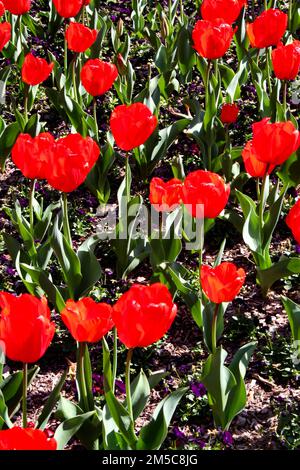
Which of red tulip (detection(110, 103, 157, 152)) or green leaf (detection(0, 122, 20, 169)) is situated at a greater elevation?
red tulip (detection(110, 103, 157, 152))

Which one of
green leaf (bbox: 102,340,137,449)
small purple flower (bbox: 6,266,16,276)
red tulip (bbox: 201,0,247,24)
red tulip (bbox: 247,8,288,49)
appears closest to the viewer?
green leaf (bbox: 102,340,137,449)

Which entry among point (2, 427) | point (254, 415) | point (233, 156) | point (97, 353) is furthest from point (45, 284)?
point (233, 156)

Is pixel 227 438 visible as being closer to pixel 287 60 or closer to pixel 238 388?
pixel 238 388

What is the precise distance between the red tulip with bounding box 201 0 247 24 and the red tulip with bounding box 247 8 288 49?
144 mm

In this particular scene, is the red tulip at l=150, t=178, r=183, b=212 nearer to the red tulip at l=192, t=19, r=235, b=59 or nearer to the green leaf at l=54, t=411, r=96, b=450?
the green leaf at l=54, t=411, r=96, b=450

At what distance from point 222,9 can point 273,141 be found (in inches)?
48.8

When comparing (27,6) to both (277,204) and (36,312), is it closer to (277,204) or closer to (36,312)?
(277,204)

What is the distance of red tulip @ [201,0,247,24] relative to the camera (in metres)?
3.78

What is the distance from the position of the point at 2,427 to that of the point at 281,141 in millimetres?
1301

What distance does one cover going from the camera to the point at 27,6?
13.4 ft

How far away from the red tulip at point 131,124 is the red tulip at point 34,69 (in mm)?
718

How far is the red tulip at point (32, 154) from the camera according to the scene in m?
2.79

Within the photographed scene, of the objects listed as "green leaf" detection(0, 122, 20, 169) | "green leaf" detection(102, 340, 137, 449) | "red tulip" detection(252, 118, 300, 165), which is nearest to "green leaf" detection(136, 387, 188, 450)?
"green leaf" detection(102, 340, 137, 449)

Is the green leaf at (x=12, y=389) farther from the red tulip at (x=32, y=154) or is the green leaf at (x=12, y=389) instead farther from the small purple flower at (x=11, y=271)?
the small purple flower at (x=11, y=271)
